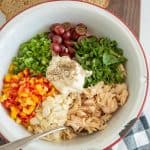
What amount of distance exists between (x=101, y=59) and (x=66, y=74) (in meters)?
0.09

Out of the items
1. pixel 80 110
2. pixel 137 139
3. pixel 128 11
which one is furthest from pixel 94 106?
pixel 128 11

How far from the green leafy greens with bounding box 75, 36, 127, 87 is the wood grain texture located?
5.4 inches

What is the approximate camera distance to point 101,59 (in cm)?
96

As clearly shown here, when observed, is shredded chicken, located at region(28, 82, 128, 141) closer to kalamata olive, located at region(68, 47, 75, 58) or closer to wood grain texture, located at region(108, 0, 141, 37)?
kalamata olive, located at region(68, 47, 75, 58)

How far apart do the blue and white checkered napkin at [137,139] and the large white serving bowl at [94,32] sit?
8 centimetres

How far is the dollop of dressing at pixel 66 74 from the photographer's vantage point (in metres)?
0.92

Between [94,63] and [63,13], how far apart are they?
13cm

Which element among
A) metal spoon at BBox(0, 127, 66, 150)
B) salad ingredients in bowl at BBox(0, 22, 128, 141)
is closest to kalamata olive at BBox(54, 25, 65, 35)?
salad ingredients in bowl at BBox(0, 22, 128, 141)

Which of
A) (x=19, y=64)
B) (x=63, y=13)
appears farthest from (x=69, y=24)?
(x=19, y=64)

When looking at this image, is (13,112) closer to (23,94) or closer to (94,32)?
(23,94)

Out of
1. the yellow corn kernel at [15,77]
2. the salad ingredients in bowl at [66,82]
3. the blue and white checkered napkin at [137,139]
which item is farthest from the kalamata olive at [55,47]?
the blue and white checkered napkin at [137,139]

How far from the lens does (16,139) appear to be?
87 cm

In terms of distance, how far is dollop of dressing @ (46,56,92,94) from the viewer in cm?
92

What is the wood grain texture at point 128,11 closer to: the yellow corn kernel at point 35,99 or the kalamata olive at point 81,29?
the kalamata olive at point 81,29
